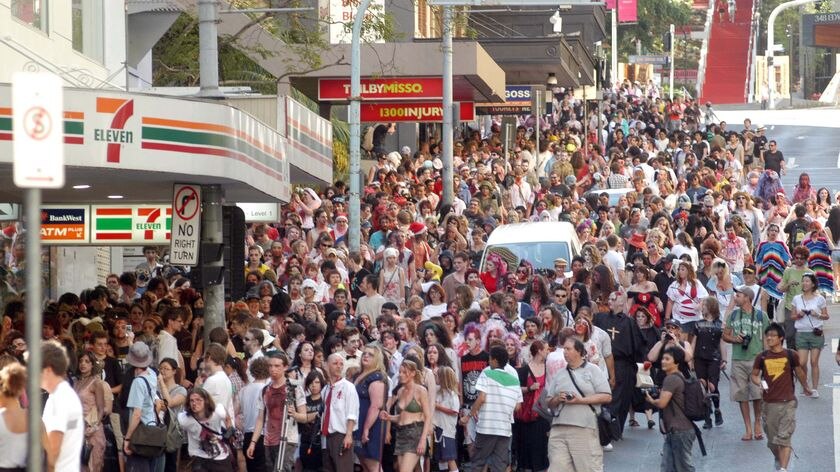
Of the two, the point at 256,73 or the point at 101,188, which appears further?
the point at 256,73

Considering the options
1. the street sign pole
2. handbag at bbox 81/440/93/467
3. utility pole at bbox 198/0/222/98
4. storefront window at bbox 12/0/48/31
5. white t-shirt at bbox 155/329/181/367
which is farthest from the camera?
storefront window at bbox 12/0/48/31

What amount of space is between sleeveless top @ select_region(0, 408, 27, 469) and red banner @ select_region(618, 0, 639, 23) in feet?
240

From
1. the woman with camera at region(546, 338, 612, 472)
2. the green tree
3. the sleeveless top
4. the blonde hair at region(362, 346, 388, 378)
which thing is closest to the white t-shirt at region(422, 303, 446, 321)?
the blonde hair at region(362, 346, 388, 378)

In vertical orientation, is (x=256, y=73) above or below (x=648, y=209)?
above

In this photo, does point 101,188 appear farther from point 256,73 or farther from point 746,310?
point 256,73

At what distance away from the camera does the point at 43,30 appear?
898 inches

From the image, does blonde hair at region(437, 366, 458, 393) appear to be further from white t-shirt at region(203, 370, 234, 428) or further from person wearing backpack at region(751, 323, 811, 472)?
person wearing backpack at region(751, 323, 811, 472)

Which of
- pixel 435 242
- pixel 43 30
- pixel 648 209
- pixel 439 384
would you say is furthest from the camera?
pixel 648 209

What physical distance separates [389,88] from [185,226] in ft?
43.0

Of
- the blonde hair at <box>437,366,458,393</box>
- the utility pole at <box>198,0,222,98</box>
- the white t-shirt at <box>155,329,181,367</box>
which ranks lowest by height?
the blonde hair at <box>437,366,458,393</box>

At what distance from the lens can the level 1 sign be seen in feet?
61.3

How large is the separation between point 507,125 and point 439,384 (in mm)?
22056

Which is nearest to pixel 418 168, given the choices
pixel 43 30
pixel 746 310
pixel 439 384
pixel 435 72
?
pixel 435 72

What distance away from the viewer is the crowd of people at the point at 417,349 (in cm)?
1609
